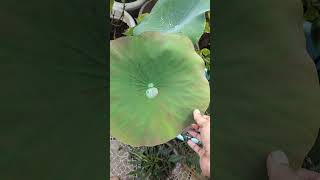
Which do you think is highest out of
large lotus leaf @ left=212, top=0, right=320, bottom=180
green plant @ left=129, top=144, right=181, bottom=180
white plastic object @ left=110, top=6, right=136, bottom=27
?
white plastic object @ left=110, top=6, right=136, bottom=27

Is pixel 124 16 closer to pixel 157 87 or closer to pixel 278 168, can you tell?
pixel 157 87

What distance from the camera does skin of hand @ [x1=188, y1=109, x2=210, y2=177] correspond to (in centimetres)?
58

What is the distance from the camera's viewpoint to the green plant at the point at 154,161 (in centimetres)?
62

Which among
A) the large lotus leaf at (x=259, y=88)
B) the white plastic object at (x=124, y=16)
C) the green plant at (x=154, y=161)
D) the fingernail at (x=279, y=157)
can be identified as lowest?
the green plant at (x=154, y=161)

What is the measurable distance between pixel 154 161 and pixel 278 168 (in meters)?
0.19

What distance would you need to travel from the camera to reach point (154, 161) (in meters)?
0.64

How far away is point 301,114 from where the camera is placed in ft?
1.90

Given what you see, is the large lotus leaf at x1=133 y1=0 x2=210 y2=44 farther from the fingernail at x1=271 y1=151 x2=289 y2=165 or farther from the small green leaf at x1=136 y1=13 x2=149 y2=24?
the fingernail at x1=271 y1=151 x2=289 y2=165

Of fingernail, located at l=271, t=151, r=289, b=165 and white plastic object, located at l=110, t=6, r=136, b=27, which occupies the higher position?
white plastic object, located at l=110, t=6, r=136, b=27

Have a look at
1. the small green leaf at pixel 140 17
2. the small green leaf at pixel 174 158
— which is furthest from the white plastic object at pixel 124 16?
the small green leaf at pixel 174 158
